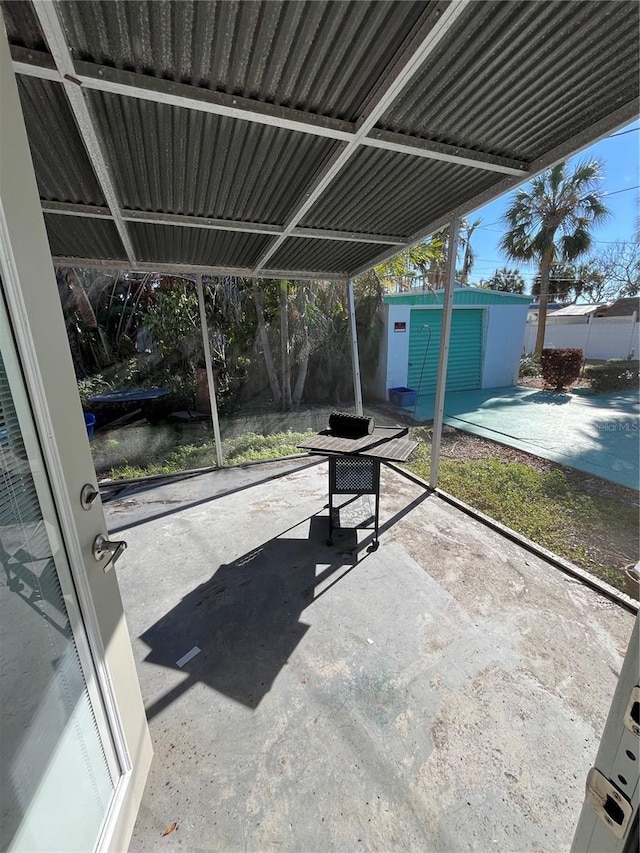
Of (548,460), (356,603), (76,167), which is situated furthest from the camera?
(548,460)

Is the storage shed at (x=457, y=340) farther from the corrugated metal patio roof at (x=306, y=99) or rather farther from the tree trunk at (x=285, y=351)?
the corrugated metal patio roof at (x=306, y=99)

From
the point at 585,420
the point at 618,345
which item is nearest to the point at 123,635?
the point at 585,420

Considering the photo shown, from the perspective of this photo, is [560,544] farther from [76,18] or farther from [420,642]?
[76,18]

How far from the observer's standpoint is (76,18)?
1117 mm

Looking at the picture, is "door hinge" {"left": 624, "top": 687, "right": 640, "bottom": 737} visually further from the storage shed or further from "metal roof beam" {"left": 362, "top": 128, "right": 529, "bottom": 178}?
the storage shed

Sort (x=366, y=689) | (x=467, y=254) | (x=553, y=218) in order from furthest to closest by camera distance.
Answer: (x=467, y=254) → (x=553, y=218) → (x=366, y=689)

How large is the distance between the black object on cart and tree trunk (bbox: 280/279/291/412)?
441 centimetres

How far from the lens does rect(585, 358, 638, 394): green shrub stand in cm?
864

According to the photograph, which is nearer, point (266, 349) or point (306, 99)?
point (306, 99)

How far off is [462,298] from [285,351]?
5.08 m

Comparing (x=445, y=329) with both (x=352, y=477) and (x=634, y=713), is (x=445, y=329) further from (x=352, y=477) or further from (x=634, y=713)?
(x=634, y=713)

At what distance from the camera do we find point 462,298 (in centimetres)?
904

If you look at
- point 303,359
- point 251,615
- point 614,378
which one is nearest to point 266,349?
point 303,359

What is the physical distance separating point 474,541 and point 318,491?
5.55 ft
